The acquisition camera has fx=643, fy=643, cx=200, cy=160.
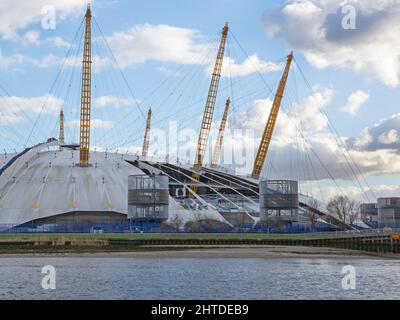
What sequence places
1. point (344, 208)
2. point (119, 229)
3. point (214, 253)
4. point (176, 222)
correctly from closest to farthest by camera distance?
point (214, 253), point (119, 229), point (176, 222), point (344, 208)

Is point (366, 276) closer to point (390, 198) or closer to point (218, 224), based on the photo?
point (218, 224)

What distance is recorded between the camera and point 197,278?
58.5 m

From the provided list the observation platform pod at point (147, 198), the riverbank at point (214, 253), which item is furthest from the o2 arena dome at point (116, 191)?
the riverbank at point (214, 253)

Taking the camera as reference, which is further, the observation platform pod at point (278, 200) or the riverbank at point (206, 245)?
the observation platform pod at point (278, 200)

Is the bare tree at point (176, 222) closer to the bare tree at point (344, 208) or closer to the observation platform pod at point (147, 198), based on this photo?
the observation platform pod at point (147, 198)

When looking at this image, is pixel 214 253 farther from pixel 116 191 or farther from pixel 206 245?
pixel 116 191

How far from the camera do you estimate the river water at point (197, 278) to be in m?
48.5

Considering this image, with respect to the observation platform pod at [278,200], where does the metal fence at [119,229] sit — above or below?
below

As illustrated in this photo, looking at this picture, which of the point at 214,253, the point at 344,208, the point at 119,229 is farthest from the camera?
the point at 344,208

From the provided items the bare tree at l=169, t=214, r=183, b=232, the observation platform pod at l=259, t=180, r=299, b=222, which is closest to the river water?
the bare tree at l=169, t=214, r=183, b=232

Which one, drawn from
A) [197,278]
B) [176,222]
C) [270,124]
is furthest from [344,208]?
[197,278]

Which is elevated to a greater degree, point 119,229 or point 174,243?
point 119,229
